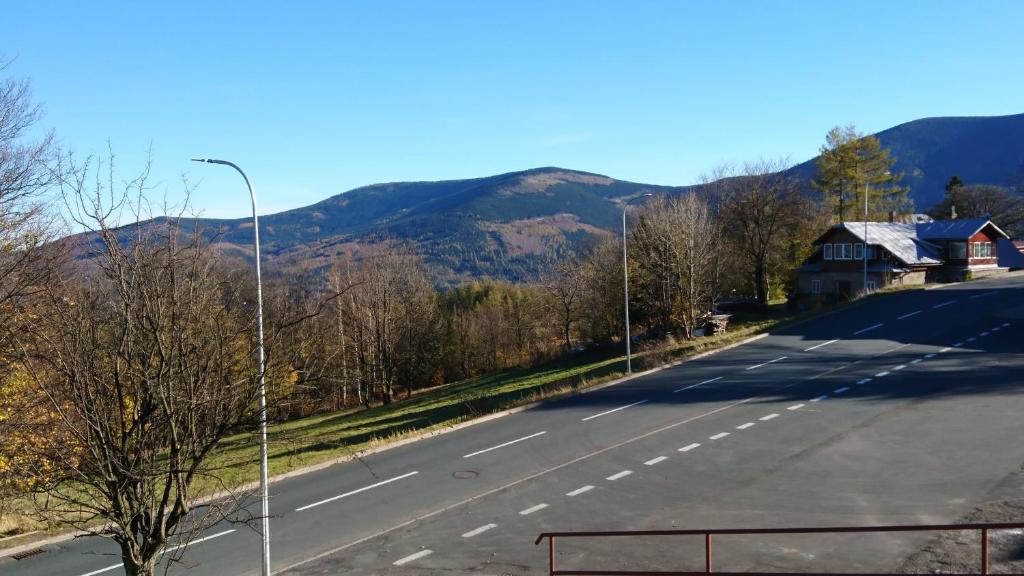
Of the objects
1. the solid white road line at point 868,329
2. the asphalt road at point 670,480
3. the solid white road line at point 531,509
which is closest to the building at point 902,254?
the solid white road line at point 868,329

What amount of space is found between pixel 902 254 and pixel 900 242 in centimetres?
226

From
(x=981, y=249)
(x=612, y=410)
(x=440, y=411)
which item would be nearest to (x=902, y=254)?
(x=981, y=249)

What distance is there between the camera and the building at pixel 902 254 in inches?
2042

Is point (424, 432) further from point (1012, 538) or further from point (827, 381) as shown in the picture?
point (1012, 538)

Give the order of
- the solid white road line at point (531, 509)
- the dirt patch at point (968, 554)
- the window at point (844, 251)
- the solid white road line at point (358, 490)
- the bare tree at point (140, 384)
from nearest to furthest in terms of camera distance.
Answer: the bare tree at point (140, 384)
the dirt patch at point (968, 554)
the solid white road line at point (531, 509)
the solid white road line at point (358, 490)
the window at point (844, 251)

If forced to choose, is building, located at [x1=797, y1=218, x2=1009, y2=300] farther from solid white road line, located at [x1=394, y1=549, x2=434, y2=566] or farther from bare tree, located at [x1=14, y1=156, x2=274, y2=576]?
bare tree, located at [x1=14, y1=156, x2=274, y2=576]

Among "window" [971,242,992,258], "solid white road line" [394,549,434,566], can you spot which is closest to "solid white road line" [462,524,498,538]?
"solid white road line" [394,549,434,566]

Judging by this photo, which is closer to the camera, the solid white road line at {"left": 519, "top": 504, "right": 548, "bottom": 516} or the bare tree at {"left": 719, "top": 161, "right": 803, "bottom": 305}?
the solid white road line at {"left": 519, "top": 504, "right": 548, "bottom": 516}

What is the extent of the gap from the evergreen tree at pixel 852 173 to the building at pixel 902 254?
10937mm

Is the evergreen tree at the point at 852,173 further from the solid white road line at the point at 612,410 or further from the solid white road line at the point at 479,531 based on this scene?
the solid white road line at the point at 479,531

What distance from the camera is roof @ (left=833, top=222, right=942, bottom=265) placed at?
170 ft

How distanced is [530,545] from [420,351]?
43.4m

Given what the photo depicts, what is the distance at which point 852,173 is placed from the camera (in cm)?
6612

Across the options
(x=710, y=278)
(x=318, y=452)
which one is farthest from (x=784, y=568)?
(x=710, y=278)
